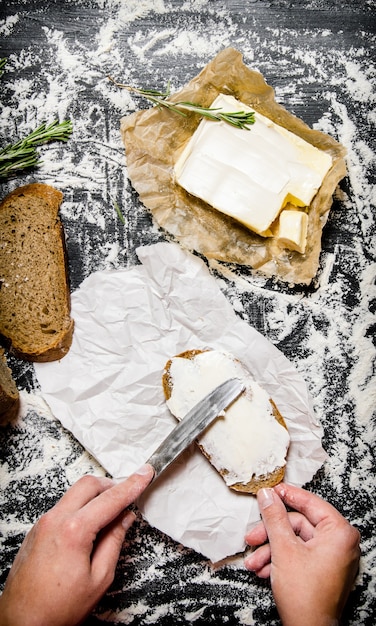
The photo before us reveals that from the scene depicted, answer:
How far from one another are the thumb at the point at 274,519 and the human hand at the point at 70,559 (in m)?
0.33

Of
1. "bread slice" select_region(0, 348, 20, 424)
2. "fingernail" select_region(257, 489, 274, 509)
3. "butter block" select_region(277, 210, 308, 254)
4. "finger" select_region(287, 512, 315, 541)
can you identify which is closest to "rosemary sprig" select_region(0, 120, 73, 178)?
"bread slice" select_region(0, 348, 20, 424)

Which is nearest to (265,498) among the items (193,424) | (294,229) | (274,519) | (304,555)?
(274,519)

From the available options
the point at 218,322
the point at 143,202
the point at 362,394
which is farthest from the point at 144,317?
the point at 362,394

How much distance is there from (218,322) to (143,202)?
0.43 metres

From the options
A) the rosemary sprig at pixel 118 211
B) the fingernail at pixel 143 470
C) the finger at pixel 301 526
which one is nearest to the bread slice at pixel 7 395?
the fingernail at pixel 143 470

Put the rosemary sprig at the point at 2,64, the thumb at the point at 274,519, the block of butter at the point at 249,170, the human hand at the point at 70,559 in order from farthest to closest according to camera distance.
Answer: the rosemary sprig at the point at 2,64, the block of butter at the point at 249,170, the thumb at the point at 274,519, the human hand at the point at 70,559

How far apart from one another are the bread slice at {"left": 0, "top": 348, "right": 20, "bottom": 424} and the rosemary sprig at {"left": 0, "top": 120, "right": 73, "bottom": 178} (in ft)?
1.86

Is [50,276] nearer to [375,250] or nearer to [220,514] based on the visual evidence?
[220,514]

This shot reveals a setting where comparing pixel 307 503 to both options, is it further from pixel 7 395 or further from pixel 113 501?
pixel 7 395

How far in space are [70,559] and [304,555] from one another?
608 millimetres

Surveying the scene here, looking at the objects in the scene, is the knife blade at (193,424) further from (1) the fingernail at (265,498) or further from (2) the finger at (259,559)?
(2) the finger at (259,559)

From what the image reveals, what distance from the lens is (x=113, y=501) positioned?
1.43 meters

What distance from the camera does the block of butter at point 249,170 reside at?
1577 mm

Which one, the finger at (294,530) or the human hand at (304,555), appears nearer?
the human hand at (304,555)
